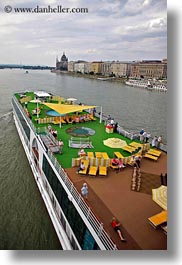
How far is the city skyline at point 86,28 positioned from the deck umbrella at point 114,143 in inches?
122

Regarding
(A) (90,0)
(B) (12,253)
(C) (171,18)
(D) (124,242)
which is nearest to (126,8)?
(A) (90,0)

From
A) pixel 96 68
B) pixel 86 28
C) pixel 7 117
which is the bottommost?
pixel 7 117

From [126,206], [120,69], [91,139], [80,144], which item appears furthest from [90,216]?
[120,69]

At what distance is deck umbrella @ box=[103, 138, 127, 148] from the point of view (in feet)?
27.9

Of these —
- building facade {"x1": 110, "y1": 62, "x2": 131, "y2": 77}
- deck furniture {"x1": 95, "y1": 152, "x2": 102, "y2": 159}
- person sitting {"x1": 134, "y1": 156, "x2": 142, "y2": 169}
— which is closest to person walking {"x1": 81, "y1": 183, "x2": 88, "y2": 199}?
deck furniture {"x1": 95, "y1": 152, "x2": 102, "y2": 159}

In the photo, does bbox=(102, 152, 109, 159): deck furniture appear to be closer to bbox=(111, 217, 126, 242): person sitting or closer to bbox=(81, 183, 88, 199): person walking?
bbox=(81, 183, 88, 199): person walking

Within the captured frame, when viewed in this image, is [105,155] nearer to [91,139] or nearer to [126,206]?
[91,139]

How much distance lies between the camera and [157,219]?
469 cm

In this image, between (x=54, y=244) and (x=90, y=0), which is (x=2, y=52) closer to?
(x=90, y=0)

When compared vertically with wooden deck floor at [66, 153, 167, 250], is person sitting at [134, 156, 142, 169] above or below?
above

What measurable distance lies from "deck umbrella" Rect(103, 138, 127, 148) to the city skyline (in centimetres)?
309

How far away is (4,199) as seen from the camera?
8.12m

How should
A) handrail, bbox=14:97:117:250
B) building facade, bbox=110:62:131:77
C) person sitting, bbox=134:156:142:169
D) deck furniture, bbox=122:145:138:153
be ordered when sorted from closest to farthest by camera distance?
handrail, bbox=14:97:117:250 → person sitting, bbox=134:156:142:169 → deck furniture, bbox=122:145:138:153 → building facade, bbox=110:62:131:77

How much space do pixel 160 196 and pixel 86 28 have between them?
4.21 m
